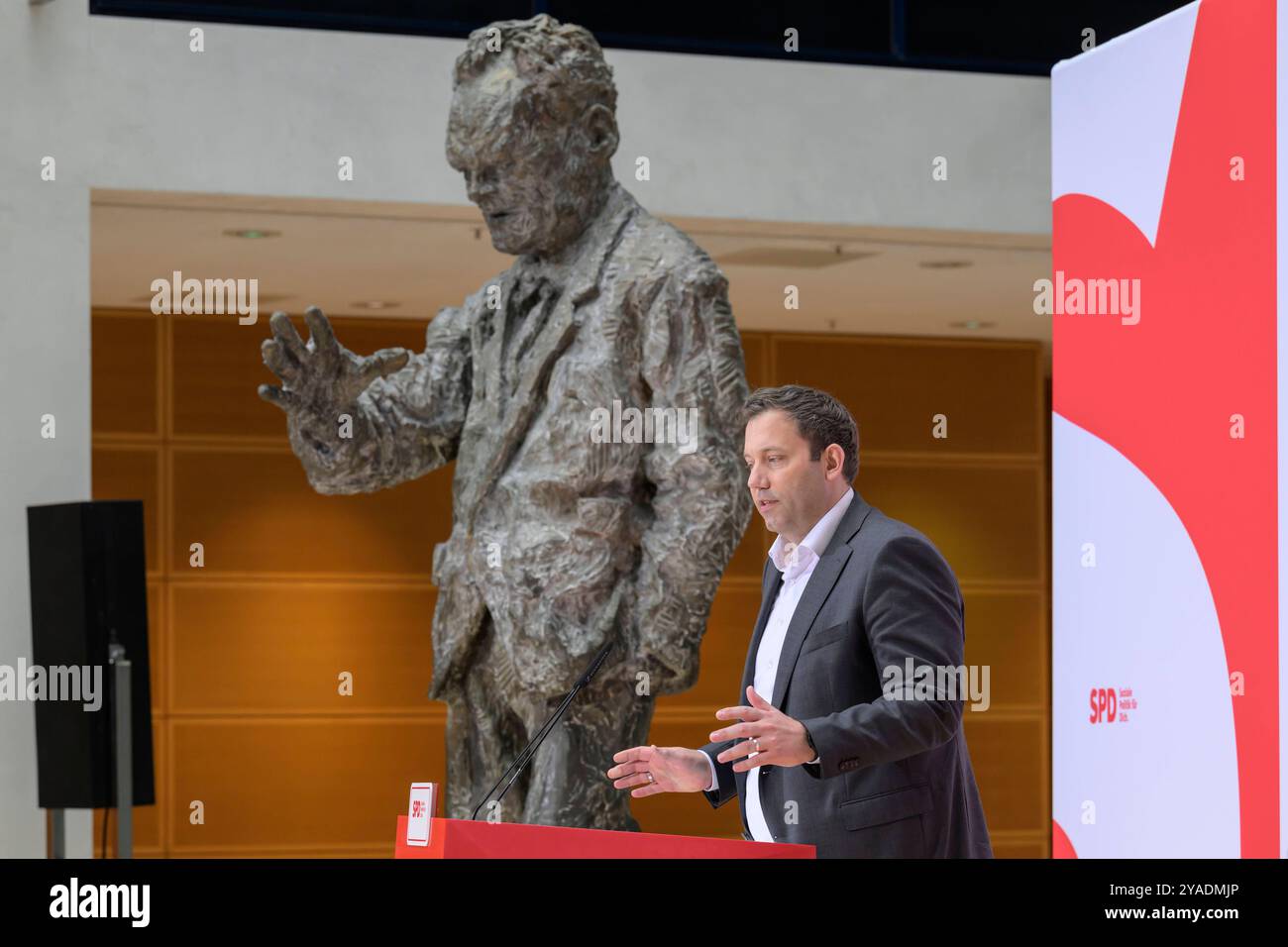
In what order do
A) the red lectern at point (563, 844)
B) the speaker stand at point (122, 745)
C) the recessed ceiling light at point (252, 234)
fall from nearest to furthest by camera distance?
the red lectern at point (563, 844) < the speaker stand at point (122, 745) < the recessed ceiling light at point (252, 234)

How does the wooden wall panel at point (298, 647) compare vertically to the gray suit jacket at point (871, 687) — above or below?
below

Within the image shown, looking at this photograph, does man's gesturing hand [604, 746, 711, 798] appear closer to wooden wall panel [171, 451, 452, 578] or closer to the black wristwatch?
the black wristwatch

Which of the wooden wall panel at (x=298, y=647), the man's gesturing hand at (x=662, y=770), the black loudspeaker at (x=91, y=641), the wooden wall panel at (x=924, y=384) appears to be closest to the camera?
the man's gesturing hand at (x=662, y=770)

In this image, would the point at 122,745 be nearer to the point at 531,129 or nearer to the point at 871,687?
the point at 531,129

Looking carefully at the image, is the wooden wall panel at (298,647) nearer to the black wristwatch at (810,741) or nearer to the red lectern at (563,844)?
the black wristwatch at (810,741)

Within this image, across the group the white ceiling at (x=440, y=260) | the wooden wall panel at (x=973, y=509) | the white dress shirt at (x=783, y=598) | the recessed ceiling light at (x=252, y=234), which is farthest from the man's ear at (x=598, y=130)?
the wooden wall panel at (x=973, y=509)

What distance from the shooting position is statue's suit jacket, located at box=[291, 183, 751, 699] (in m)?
4.15

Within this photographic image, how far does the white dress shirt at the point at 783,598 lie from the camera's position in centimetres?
298

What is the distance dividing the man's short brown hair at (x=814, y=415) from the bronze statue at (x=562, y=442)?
109 cm

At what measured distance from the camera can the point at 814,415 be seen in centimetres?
296

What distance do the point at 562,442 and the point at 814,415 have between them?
1.32 meters

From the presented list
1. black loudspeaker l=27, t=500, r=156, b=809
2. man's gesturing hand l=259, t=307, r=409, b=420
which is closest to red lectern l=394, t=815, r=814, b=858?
man's gesturing hand l=259, t=307, r=409, b=420

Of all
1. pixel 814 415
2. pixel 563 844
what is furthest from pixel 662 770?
pixel 814 415
